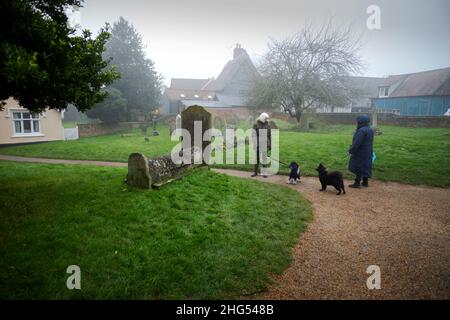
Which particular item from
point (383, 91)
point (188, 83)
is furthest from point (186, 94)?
point (383, 91)

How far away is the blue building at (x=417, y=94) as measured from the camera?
3850 centimetres

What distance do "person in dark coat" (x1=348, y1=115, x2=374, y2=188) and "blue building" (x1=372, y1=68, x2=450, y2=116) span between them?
39.9 m

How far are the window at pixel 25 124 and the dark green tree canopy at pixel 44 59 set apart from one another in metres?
19.2

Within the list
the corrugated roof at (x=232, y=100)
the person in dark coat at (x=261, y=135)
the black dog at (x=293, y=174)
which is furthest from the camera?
the corrugated roof at (x=232, y=100)

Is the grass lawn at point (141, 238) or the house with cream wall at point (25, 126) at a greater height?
the house with cream wall at point (25, 126)

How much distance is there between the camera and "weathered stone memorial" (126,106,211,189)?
6.89 metres

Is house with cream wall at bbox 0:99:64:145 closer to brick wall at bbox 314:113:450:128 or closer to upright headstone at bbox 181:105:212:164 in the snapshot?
upright headstone at bbox 181:105:212:164

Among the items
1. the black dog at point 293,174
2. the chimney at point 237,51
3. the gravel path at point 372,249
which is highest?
the chimney at point 237,51

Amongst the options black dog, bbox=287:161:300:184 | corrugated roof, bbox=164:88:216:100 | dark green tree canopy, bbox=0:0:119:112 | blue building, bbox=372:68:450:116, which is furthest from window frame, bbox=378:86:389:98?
dark green tree canopy, bbox=0:0:119:112

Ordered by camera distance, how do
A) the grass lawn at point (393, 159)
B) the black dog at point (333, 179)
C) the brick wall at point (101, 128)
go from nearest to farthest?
the black dog at point (333, 179)
the grass lawn at point (393, 159)
the brick wall at point (101, 128)

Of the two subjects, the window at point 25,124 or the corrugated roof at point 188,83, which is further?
the corrugated roof at point 188,83

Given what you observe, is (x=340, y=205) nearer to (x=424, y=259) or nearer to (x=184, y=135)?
(x=424, y=259)

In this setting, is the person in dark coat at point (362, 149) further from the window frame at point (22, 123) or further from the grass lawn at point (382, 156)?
the window frame at point (22, 123)

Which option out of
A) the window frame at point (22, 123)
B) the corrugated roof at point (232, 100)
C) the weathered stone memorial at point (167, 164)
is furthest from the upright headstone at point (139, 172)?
the corrugated roof at point (232, 100)
